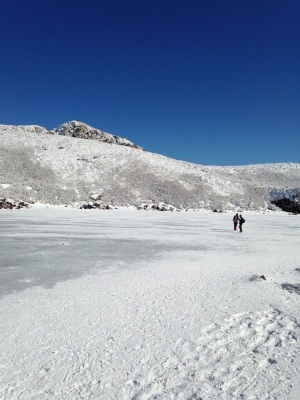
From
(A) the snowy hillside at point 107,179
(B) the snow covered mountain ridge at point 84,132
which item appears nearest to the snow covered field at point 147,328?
(A) the snowy hillside at point 107,179

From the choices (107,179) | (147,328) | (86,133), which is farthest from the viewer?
(86,133)

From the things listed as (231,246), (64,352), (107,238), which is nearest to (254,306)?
(64,352)

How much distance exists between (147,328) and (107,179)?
50.7 metres

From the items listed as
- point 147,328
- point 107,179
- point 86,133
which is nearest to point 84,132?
point 86,133

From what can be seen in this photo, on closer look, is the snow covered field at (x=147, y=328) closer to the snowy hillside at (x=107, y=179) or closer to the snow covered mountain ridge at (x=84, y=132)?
the snowy hillside at (x=107, y=179)

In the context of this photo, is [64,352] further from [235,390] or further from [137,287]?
[137,287]

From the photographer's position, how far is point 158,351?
513 centimetres

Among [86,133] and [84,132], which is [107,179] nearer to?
[86,133]

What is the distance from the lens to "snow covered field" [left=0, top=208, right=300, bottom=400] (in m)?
4.26

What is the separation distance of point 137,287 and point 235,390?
452 centimetres

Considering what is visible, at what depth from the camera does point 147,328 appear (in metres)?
5.95

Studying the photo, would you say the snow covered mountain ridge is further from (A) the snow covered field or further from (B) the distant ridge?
(A) the snow covered field

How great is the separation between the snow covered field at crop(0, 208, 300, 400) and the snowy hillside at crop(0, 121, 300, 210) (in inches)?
1484

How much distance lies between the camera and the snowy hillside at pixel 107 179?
160 feet
